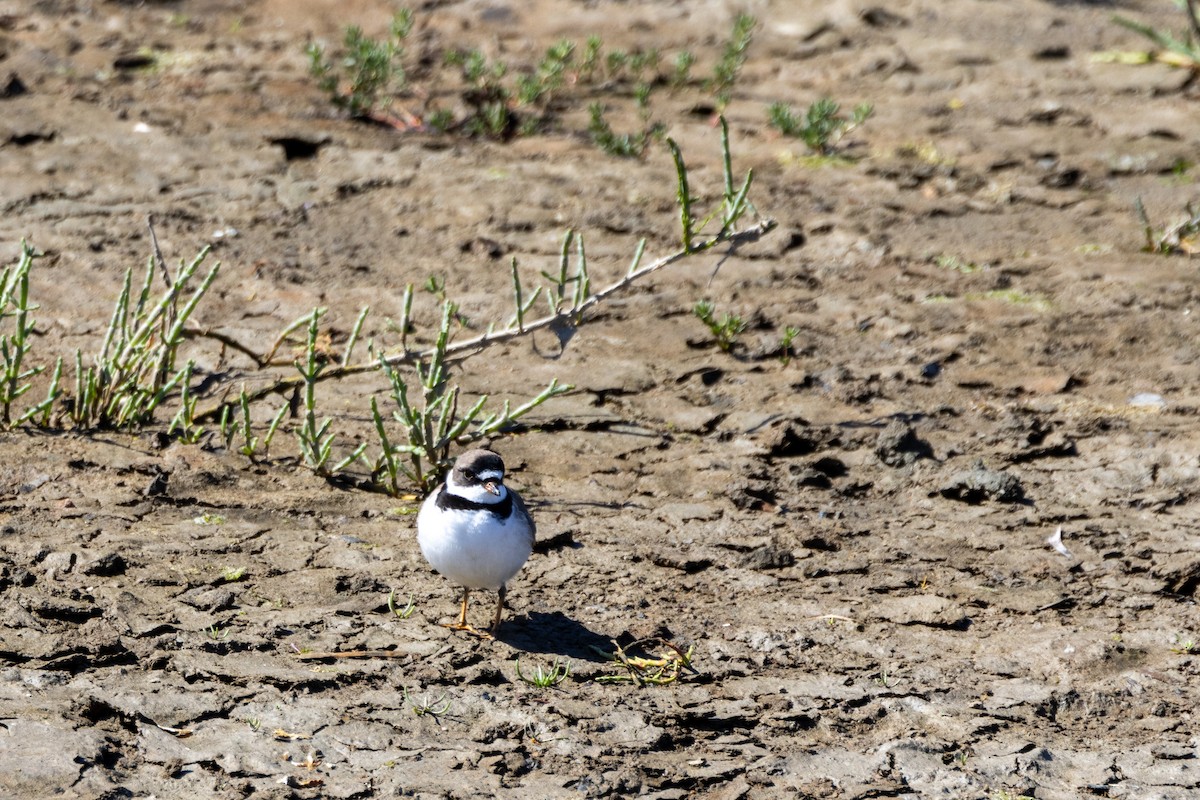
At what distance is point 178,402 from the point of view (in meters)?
6.25

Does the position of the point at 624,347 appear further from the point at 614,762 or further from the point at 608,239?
the point at 614,762

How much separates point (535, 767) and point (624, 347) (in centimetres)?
320

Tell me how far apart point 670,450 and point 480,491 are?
1.59 m

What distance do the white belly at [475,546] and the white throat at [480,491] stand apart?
0.07m

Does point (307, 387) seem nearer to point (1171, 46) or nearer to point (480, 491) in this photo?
point (480, 491)

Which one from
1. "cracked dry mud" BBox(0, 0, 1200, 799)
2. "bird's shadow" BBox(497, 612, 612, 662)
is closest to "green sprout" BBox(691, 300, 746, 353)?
"cracked dry mud" BBox(0, 0, 1200, 799)

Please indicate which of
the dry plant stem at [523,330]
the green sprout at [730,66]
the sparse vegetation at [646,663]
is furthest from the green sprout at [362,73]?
the sparse vegetation at [646,663]

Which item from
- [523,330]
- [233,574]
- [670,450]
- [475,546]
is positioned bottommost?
[670,450]

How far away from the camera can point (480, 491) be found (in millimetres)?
4734

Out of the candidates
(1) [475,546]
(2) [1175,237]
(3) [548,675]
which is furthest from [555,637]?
(2) [1175,237]

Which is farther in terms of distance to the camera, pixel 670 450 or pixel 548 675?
pixel 670 450

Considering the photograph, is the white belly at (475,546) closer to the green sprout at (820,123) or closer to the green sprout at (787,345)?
the green sprout at (787,345)

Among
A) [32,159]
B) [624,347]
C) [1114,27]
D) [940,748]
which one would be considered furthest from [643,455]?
[1114,27]

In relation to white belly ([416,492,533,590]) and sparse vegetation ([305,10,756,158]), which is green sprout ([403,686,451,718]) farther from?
sparse vegetation ([305,10,756,158])
